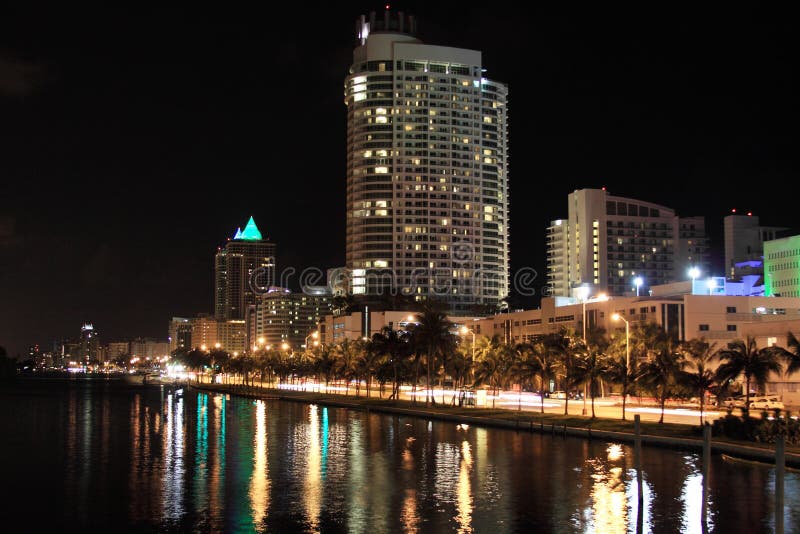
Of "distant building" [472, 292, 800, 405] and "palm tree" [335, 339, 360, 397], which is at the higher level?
"distant building" [472, 292, 800, 405]

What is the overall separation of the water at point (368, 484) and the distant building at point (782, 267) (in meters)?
126

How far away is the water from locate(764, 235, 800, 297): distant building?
414 ft

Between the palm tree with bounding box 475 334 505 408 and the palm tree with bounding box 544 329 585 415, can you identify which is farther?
the palm tree with bounding box 475 334 505 408

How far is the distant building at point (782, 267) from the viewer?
18575 centimetres

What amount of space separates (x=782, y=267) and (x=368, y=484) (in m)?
162

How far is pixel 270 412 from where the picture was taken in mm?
114000

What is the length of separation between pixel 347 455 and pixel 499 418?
74.2ft

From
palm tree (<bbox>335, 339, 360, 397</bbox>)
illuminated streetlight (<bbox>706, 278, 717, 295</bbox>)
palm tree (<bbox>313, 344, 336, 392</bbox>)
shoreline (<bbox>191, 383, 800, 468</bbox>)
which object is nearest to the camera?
shoreline (<bbox>191, 383, 800, 468</bbox>)

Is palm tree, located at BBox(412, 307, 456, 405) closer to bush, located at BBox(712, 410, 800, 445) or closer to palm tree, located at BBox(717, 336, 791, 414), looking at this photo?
palm tree, located at BBox(717, 336, 791, 414)

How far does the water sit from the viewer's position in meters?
42.0

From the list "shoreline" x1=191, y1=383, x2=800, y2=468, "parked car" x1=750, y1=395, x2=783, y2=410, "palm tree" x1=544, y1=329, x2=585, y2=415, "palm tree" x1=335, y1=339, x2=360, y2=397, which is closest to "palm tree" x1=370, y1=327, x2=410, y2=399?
"shoreline" x1=191, y1=383, x2=800, y2=468

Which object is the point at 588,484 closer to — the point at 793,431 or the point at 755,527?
the point at 755,527

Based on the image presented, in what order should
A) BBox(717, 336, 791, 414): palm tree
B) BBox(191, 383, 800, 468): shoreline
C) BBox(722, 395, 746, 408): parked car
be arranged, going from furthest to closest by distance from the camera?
BBox(722, 395, 746, 408): parked car
BBox(717, 336, 791, 414): palm tree
BBox(191, 383, 800, 468): shoreline

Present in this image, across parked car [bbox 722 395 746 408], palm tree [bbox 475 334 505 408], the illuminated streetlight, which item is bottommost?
parked car [bbox 722 395 746 408]
